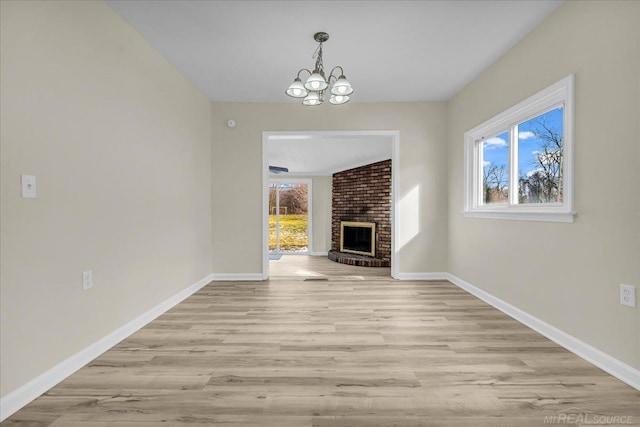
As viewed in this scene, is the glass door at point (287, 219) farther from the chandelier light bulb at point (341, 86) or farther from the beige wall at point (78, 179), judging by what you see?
the chandelier light bulb at point (341, 86)

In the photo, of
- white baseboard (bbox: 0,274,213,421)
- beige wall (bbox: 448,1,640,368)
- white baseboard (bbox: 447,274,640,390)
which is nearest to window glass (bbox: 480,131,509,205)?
beige wall (bbox: 448,1,640,368)

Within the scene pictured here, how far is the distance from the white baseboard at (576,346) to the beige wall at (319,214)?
499cm

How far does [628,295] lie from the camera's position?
1795 millimetres

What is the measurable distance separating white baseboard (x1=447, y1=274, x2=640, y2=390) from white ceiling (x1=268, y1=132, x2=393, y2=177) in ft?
9.90

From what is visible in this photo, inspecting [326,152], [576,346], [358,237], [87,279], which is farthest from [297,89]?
[358,237]

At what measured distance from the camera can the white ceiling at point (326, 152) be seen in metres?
5.64

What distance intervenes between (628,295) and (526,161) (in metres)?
1.46

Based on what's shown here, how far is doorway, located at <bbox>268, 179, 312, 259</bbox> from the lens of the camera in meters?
8.18

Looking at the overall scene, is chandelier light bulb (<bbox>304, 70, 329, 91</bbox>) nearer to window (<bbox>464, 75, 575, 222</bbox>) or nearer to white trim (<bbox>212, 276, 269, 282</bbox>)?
window (<bbox>464, 75, 575, 222</bbox>)

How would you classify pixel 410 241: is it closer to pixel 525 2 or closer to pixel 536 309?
pixel 536 309

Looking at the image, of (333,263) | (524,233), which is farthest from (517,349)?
(333,263)

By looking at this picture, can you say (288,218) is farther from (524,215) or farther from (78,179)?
(78,179)

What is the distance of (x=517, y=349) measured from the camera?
7.20 feet

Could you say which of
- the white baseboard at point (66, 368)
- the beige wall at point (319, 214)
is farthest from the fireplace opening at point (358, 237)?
the white baseboard at point (66, 368)
